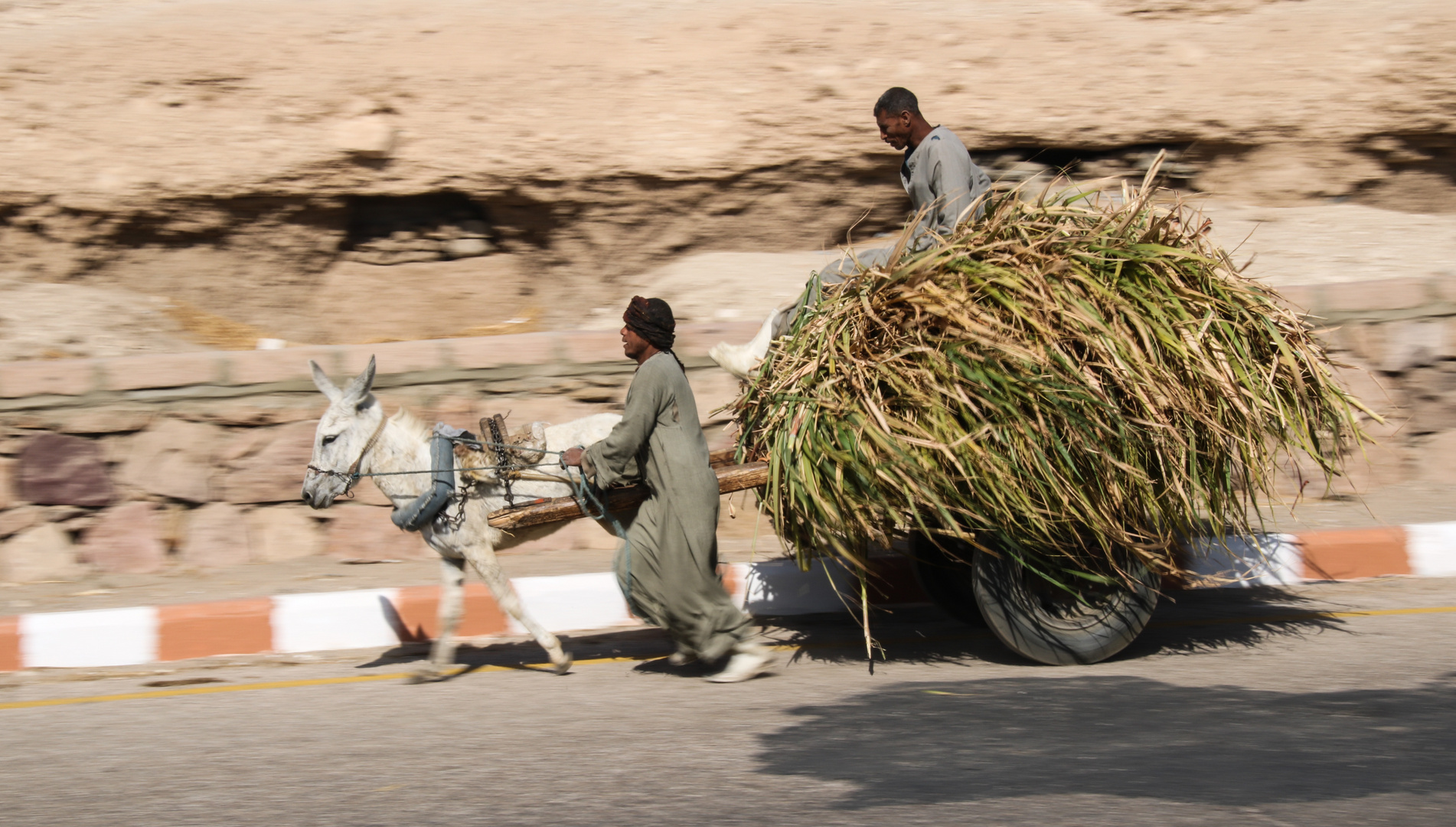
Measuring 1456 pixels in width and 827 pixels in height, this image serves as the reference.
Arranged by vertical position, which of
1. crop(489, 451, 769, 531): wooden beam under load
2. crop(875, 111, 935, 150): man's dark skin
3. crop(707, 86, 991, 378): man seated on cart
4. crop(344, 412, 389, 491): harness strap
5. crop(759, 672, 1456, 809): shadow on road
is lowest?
crop(759, 672, 1456, 809): shadow on road

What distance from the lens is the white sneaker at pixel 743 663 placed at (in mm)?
4688

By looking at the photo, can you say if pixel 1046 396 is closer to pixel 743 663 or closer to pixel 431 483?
pixel 743 663

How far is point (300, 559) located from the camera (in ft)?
22.5

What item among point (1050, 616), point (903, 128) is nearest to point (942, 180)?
point (903, 128)

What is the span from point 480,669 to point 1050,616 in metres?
2.40

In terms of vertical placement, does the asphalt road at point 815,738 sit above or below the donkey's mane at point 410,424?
below

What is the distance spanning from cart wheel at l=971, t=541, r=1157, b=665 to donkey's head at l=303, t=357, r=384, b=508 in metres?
2.44

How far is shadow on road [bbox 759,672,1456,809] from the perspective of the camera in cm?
323

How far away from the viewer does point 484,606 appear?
19.2ft

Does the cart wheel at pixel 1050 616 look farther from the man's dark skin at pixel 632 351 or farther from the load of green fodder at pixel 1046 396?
the man's dark skin at pixel 632 351

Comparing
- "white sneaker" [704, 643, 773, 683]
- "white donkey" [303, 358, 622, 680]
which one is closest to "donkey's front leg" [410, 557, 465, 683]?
"white donkey" [303, 358, 622, 680]

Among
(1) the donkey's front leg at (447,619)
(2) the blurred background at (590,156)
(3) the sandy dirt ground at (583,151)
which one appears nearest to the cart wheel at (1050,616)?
(1) the donkey's front leg at (447,619)

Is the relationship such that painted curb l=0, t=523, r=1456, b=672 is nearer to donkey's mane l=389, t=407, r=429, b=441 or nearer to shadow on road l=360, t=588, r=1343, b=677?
shadow on road l=360, t=588, r=1343, b=677

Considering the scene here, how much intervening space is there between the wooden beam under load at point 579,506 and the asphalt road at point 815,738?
0.67 metres
